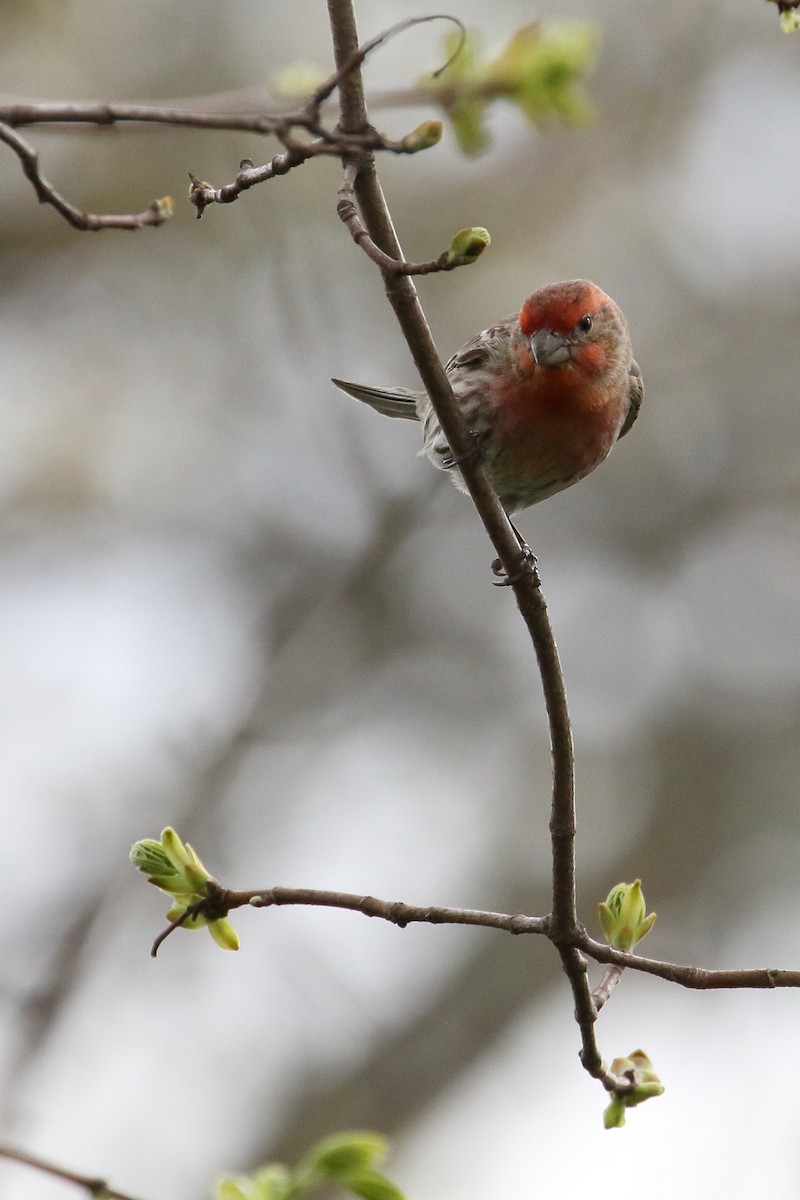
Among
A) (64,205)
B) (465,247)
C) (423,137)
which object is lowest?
(64,205)

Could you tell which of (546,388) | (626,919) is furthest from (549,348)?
(626,919)

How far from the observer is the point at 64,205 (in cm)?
213

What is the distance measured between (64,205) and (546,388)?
10.9 ft

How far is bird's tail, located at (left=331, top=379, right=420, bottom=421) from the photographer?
6922 mm

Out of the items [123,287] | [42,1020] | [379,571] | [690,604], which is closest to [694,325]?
[690,604]

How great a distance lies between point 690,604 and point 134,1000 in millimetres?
6447

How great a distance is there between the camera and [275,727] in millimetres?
11828

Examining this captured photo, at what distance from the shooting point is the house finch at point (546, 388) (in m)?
5.26

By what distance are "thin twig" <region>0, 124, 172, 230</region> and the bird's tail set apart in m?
4.35

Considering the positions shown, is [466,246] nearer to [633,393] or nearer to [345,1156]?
[345,1156]

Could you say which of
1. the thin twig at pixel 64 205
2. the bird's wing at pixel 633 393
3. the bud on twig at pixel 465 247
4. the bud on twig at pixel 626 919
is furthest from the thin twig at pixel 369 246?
the bird's wing at pixel 633 393

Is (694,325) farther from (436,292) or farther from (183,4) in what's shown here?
(183,4)

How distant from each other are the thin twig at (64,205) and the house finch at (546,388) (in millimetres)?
2634

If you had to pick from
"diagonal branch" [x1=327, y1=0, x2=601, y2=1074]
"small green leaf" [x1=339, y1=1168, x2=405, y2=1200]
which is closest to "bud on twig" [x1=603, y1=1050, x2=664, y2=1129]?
"diagonal branch" [x1=327, y1=0, x2=601, y2=1074]
